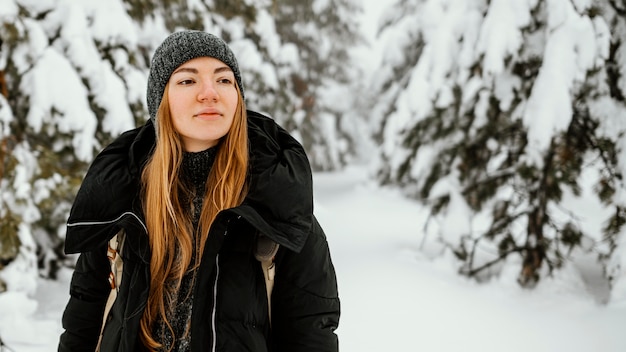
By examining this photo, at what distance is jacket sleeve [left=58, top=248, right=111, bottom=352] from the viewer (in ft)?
6.23

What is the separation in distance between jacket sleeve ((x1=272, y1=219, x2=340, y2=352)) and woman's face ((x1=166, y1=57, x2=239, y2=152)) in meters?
0.46

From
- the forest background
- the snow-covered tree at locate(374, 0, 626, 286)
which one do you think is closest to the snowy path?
the forest background

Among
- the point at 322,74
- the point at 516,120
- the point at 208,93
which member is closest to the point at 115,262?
the point at 208,93

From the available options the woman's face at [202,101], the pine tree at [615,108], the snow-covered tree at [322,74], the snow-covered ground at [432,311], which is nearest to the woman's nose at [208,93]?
the woman's face at [202,101]

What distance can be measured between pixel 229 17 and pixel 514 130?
16.3 feet

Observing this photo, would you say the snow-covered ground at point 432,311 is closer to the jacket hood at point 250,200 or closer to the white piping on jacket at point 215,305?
the jacket hood at point 250,200

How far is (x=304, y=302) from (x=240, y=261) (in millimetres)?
247

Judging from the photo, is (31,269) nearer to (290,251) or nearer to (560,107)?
(290,251)

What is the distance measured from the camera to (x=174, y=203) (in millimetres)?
1820

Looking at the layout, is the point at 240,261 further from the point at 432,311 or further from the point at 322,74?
the point at 322,74

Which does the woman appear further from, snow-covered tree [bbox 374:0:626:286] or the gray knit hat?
snow-covered tree [bbox 374:0:626:286]

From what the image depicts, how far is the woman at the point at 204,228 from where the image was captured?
1.65 m

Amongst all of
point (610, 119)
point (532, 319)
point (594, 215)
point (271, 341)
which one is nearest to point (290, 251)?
point (271, 341)

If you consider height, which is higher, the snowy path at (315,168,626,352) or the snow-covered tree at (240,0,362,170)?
the snow-covered tree at (240,0,362,170)
